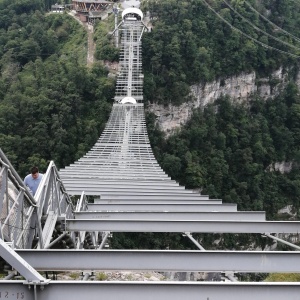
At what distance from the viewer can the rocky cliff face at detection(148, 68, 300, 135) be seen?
32969 millimetres

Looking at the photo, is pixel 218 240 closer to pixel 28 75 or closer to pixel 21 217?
pixel 28 75

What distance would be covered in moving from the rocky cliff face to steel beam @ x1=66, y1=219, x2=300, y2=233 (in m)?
25.4

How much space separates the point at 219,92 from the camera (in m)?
36.7

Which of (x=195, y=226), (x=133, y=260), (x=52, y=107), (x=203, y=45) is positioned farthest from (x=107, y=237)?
(x=203, y=45)

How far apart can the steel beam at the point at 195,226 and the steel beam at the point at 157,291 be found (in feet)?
8.79

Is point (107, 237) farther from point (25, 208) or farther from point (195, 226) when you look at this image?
point (25, 208)

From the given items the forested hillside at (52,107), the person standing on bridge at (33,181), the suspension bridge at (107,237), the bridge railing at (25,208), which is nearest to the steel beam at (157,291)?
the suspension bridge at (107,237)

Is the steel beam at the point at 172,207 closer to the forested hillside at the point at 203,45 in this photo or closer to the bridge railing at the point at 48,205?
the bridge railing at the point at 48,205

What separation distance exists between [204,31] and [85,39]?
8144 mm

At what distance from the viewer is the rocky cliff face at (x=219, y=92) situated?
108 ft

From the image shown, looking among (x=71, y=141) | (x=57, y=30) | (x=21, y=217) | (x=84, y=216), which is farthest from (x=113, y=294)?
(x=57, y=30)

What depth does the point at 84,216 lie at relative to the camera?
8.44m

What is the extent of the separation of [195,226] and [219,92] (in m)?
30.5

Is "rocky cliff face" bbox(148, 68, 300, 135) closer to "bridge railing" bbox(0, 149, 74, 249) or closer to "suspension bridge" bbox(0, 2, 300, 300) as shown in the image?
"suspension bridge" bbox(0, 2, 300, 300)
